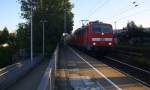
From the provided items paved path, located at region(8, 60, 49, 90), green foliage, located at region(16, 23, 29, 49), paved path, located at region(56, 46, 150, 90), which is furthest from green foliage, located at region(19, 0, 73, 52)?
paved path, located at region(56, 46, 150, 90)

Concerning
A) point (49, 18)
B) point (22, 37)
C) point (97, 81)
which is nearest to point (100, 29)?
point (97, 81)

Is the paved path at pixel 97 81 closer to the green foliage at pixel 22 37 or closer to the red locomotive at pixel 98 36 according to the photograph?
the red locomotive at pixel 98 36

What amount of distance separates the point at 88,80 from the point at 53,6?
74.6 m

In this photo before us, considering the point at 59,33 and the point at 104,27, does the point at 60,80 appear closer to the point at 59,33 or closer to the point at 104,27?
the point at 104,27

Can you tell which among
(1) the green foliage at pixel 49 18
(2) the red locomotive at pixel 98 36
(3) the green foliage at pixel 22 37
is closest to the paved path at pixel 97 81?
(2) the red locomotive at pixel 98 36

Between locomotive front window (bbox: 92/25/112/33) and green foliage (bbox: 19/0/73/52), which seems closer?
locomotive front window (bbox: 92/25/112/33)

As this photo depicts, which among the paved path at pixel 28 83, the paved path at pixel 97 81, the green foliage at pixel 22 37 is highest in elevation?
the green foliage at pixel 22 37

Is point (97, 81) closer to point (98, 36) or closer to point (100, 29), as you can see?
point (98, 36)

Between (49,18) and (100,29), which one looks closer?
(100,29)

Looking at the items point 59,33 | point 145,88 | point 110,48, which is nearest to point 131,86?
point 145,88

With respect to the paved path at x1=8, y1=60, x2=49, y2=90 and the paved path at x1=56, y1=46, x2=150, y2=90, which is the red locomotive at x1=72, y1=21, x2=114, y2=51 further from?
the paved path at x1=56, y1=46, x2=150, y2=90

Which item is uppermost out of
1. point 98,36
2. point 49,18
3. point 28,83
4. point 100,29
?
point 49,18

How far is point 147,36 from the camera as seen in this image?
3482 inches

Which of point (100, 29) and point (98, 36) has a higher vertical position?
point (100, 29)
